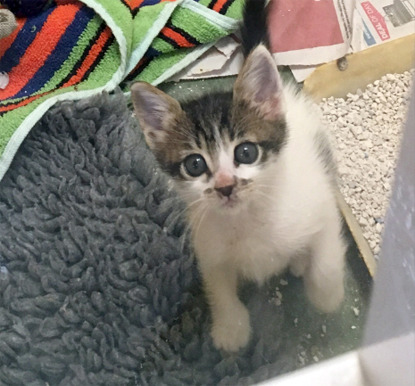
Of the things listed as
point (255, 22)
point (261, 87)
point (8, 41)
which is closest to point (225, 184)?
point (261, 87)

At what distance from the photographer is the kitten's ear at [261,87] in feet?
2.88

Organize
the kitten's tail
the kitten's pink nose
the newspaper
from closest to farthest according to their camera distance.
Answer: the kitten's pink nose, the kitten's tail, the newspaper

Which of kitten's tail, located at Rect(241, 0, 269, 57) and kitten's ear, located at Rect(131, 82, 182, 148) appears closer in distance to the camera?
kitten's ear, located at Rect(131, 82, 182, 148)

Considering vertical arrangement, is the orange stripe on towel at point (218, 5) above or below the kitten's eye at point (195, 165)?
below

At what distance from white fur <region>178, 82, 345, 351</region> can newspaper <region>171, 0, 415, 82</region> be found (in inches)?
12.8

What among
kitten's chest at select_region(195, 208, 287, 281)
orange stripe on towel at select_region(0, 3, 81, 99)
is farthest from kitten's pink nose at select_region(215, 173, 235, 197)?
orange stripe on towel at select_region(0, 3, 81, 99)

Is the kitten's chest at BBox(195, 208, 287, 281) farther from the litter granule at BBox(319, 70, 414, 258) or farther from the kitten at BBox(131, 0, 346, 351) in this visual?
the litter granule at BBox(319, 70, 414, 258)

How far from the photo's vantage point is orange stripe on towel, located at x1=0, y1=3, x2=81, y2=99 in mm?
1406

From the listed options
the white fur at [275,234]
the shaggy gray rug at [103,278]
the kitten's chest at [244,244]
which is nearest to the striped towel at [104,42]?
the shaggy gray rug at [103,278]

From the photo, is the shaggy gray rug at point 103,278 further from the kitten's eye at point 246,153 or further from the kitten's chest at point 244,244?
the kitten's eye at point 246,153

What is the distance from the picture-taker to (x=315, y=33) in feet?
4.64

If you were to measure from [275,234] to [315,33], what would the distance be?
65cm

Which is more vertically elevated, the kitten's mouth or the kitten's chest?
the kitten's mouth

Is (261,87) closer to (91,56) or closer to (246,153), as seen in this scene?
(246,153)
